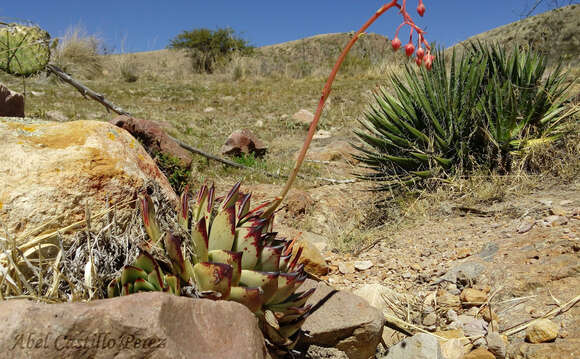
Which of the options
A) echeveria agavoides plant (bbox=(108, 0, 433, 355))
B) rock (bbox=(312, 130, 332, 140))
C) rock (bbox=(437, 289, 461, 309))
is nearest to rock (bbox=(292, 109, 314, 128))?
rock (bbox=(312, 130, 332, 140))

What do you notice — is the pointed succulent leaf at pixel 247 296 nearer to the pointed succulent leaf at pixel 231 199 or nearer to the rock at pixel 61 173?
the pointed succulent leaf at pixel 231 199

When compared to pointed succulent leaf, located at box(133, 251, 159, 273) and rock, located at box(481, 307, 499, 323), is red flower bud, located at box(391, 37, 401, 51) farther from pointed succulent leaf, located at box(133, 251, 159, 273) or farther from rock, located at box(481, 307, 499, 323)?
rock, located at box(481, 307, 499, 323)

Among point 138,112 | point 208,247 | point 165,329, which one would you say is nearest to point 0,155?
point 208,247

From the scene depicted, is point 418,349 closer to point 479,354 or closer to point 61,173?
point 479,354

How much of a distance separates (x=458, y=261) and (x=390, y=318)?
798mm

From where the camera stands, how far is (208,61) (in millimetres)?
20531

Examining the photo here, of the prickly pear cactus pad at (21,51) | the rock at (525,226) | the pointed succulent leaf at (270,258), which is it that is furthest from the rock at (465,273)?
the prickly pear cactus pad at (21,51)

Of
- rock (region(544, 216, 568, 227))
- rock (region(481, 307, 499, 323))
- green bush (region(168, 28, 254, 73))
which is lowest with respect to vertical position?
Answer: rock (region(481, 307, 499, 323))

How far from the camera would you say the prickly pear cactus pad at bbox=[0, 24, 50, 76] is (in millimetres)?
3643

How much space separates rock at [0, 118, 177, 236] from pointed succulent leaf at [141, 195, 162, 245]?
8.7 inches

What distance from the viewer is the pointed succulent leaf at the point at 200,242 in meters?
1.60

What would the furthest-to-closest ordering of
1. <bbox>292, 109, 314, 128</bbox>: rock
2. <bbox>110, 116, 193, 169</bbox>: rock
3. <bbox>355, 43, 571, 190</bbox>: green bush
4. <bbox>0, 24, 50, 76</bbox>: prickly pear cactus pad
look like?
<bbox>292, 109, 314, 128</bbox>: rock
<bbox>110, 116, 193, 169</bbox>: rock
<bbox>355, 43, 571, 190</bbox>: green bush
<bbox>0, 24, 50, 76</bbox>: prickly pear cactus pad

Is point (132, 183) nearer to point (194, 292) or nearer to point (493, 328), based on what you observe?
point (194, 292)

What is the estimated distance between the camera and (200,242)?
1.60 m
